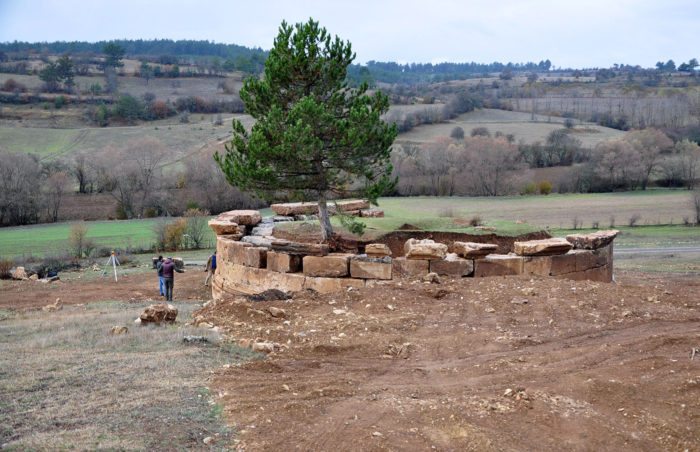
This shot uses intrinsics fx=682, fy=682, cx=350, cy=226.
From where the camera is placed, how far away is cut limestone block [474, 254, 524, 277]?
15594 millimetres

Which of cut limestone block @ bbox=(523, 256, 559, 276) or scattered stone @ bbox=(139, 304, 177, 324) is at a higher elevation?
cut limestone block @ bbox=(523, 256, 559, 276)

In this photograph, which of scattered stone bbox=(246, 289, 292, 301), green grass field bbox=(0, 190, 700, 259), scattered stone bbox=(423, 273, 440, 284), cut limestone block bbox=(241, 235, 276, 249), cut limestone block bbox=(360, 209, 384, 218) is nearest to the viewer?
scattered stone bbox=(246, 289, 292, 301)

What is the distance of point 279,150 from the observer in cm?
1623

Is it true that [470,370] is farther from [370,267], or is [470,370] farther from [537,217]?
[537,217]

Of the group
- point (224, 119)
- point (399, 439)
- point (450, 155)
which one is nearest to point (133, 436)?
point (399, 439)

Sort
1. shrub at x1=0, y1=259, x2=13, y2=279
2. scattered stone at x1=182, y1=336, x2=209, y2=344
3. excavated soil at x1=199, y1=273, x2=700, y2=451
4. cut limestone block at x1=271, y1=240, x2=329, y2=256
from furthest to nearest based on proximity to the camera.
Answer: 1. shrub at x1=0, y1=259, x2=13, y2=279
2. cut limestone block at x1=271, y1=240, x2=329, y2=256
3. scattered stone at x1=182, y1=336, x2=209, y2=344
4. excavated soil at x1=199, y1=273, x2=700, y2=451

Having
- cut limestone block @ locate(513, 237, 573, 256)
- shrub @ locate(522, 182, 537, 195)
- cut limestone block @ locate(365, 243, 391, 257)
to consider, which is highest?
cut limestone block @ locate(513, 237, 573, 256)

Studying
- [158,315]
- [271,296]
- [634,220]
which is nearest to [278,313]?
[271,296]

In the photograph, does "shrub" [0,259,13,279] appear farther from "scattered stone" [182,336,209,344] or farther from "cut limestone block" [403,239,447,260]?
"scattered stone" [182,336,209,344]

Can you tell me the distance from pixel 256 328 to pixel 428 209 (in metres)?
35.9

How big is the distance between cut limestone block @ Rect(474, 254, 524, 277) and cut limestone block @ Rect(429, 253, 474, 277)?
0.57 ft

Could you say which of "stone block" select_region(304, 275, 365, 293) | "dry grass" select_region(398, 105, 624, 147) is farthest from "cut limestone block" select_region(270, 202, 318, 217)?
"dry grass" select_region(398, 105, 624, 147)

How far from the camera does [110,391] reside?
7.99 meters

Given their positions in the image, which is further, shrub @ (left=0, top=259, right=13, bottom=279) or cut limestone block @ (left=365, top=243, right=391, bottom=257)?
shrub @ (left=0, top=259, right=13, bottom=279)
